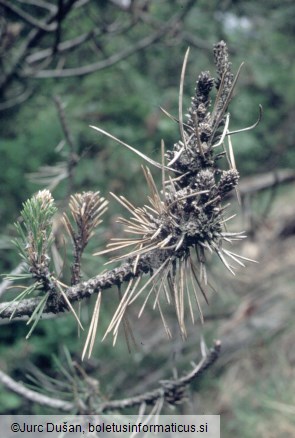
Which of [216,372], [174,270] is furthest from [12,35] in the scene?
[216,372]

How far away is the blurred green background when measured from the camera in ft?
6.20

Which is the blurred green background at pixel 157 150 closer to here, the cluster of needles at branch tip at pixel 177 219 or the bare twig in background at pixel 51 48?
the bare twig in background at pixel 51 48

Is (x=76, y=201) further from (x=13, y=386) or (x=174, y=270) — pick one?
(x=13, y=386)

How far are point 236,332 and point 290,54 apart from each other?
161 centimetres

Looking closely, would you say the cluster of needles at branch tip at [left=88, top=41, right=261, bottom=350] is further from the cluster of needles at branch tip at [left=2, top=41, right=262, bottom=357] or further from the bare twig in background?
the bare twig in background

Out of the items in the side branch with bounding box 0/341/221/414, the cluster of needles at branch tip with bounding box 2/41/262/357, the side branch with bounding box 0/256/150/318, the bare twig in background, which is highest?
the bare twig in background

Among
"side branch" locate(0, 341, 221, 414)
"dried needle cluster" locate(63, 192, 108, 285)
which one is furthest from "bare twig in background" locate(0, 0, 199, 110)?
"side branch" locate(0, 341, 221, 414)

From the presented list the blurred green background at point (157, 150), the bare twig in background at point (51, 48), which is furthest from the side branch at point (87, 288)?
the bare twig in background at point (51, 48)

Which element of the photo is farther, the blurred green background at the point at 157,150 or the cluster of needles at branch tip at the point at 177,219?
the blurred green background at the point at 157,150

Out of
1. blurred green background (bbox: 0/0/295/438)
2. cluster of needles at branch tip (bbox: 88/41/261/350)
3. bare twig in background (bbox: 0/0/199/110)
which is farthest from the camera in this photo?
blurred green background (bbox: 0/0/295/438)

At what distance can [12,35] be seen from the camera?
1.48 metres

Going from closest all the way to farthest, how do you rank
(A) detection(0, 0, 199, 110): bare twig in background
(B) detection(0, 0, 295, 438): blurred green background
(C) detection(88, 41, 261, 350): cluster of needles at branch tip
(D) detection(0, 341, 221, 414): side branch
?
(C) detection(88, 41, 261, 350): cluster of needles at branch tip
(D) detection(0, 341, 221, 414): side branch
(A) detection(0, 0, 199, 110): bare twig in background
(B) detection(0, 0, 295, 438): blurred green background

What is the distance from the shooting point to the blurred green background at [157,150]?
189 centimetres

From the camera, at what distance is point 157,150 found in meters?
2.03
